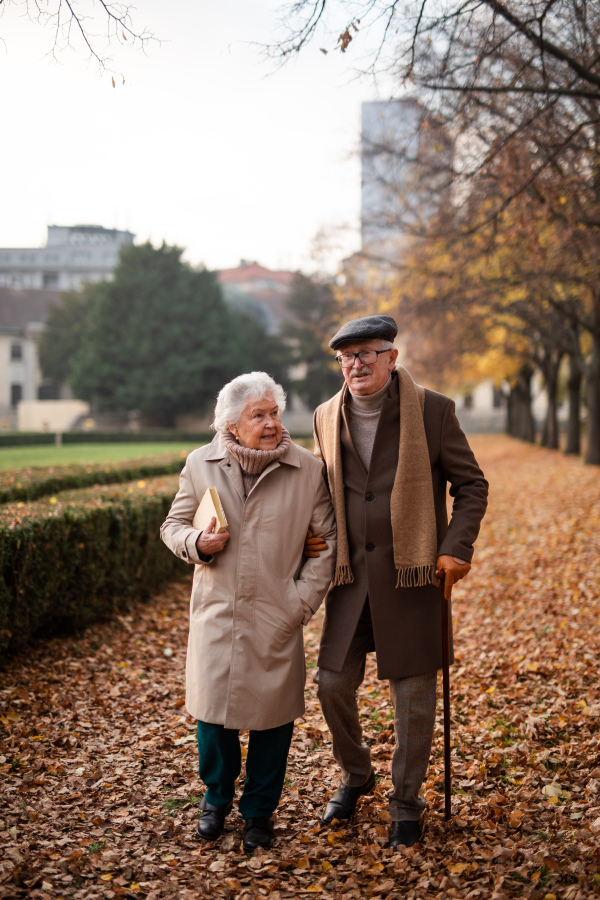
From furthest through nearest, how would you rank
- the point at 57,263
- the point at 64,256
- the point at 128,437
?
the point at 64,256
the point at 57,263
the point at 128,437

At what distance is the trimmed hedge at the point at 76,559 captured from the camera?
17.3 feet

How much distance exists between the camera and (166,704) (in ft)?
16.8

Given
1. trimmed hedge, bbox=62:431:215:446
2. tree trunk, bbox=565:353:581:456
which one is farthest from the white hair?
trimmed hedge, bbox=62:431:215:446

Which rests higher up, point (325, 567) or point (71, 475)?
point (325, 567)

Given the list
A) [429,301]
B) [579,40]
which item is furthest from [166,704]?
[429,301]

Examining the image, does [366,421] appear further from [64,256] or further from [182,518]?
[64,256]

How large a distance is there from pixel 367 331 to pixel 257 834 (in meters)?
2.15

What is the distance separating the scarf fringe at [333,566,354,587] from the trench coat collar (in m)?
0.48

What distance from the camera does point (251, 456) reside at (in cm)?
323

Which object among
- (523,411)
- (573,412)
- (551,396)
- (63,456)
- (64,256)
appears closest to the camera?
(573,412)

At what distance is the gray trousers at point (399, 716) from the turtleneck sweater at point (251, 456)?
0.74m

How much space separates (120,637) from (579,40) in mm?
6482

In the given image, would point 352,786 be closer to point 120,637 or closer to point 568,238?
point 120,637

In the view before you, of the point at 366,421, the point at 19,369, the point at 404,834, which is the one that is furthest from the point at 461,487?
the point at 19,369
